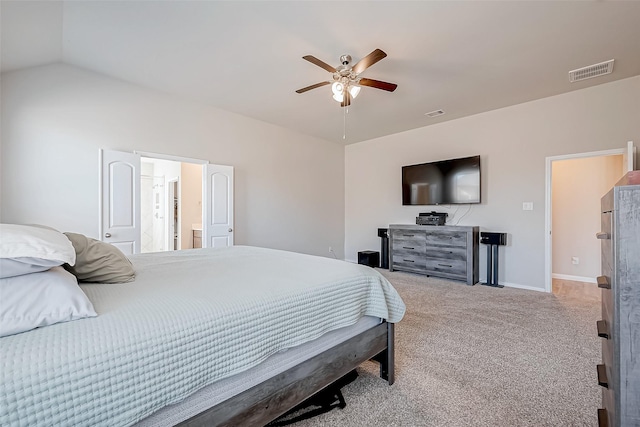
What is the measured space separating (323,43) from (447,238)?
3.43 metres

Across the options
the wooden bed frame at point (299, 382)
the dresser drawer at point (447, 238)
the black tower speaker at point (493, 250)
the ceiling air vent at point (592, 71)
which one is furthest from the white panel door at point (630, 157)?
the wooden bed frame at point (299, 382)

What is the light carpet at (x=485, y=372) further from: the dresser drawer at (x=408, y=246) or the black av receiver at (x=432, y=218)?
the black av receiver at (x=432, y=218)

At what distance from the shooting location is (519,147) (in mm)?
4164

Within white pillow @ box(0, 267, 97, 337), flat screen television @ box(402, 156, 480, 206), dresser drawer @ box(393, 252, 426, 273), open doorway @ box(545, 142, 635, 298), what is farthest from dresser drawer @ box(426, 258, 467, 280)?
white pillow @ box(0, 267, 97, 337)

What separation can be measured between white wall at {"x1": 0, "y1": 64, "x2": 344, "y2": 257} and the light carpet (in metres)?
3.04

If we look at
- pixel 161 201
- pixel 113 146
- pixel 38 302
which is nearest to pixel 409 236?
pixel 113 146

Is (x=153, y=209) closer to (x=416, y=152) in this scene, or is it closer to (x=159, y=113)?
(x=159, y=113)

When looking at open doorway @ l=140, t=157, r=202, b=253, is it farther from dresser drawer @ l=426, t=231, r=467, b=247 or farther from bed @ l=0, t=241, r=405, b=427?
dresser drawer @ l=426, t=231, r=467, b=247

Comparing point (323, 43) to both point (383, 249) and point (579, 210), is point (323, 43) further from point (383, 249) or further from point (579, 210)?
point (579, 210)

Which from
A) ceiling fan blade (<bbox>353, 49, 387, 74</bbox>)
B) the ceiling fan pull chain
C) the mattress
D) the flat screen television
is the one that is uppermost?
the ceiling fan pull chain

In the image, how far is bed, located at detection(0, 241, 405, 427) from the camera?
698mm

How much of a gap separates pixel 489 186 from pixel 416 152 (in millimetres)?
1428

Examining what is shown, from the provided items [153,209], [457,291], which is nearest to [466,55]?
[457,291]

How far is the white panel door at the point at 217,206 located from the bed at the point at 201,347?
237 centimetres
